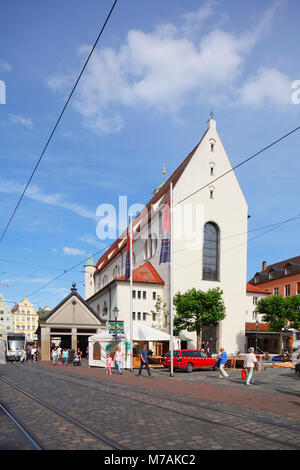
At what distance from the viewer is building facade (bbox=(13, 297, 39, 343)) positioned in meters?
129

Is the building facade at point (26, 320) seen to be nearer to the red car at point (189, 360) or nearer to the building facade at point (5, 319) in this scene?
the building facade at point (5, 319)

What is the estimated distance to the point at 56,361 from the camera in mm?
38688

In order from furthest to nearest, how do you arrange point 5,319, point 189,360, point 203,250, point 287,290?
point 5,319 < point 287,290 < point 203,250 < point 189,360

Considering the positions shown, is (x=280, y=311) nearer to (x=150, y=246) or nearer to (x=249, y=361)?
(x=150, y=246)

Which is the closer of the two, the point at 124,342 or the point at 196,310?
the point at 124,342

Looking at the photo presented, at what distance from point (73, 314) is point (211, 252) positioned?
17163mm

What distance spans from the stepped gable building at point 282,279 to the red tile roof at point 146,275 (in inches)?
825

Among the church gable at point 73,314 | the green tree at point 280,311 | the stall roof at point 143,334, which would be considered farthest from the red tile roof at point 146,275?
the stall roof at point 143,334

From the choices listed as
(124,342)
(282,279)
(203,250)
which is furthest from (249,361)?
(282,279)

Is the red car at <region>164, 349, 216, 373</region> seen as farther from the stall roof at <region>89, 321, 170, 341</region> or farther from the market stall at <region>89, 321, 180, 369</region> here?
the market stall at <region>89, 321, 180, 369</region>

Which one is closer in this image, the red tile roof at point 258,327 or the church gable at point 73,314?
the church gable at point 73,314

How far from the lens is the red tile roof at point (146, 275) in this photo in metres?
49.0

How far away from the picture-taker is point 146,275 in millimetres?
50219
